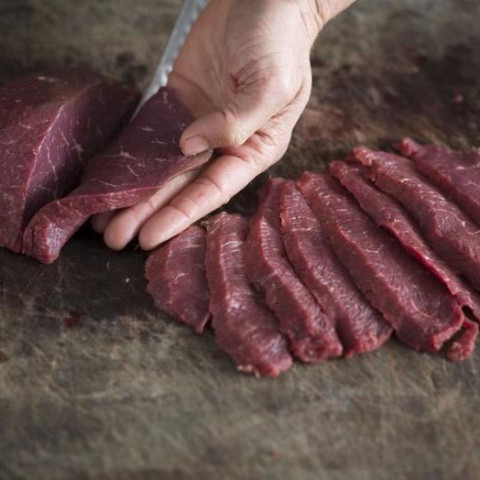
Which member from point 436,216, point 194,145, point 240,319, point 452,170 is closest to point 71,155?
point 194,145

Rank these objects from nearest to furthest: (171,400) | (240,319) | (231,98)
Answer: (171,400) → (240,319) → (231,98)

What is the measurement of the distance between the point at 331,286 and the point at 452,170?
56.3 inches

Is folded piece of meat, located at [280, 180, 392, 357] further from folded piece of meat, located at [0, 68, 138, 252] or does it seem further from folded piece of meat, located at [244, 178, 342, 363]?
folded piece of meat, located at [0, 68, 138, 252]

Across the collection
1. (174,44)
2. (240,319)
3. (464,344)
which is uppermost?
(174,44)

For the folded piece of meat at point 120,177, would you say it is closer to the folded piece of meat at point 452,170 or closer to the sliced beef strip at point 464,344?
the folded piece of meat at point 452,170

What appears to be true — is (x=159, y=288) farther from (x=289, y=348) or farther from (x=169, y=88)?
(x=169, y=88)

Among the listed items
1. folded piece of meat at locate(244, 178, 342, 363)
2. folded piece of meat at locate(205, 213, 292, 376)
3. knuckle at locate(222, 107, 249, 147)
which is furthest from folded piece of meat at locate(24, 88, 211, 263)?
folded piece of meat at locate(244, 178, 342, 363)

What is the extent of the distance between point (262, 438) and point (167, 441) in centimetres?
48

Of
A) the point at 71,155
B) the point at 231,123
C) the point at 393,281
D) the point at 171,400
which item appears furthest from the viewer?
the point at 71,155

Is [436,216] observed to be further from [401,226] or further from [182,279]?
[182,279]

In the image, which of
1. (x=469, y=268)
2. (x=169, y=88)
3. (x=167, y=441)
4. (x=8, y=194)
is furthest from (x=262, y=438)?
(x=169, y=88)

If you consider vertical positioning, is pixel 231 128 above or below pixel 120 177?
above

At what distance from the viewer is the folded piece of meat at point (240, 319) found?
409 centimetres

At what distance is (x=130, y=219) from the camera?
473 centimetres
